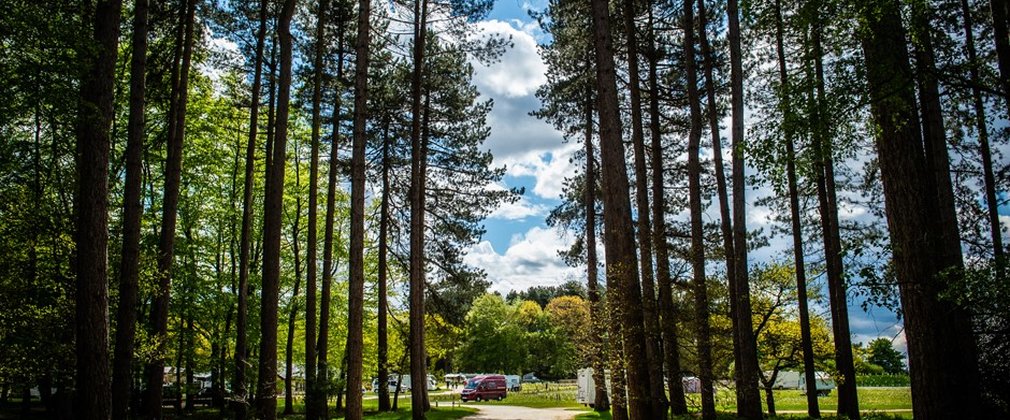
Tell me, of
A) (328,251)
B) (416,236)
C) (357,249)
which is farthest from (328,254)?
(357,249)

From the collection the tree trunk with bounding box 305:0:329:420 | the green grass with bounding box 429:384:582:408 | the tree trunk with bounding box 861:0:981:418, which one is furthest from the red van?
the tree trunk with bounding box 861:0:981:418

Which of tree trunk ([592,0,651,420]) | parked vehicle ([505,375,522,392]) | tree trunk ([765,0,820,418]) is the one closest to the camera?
tree trunk ([592,0,651,420])

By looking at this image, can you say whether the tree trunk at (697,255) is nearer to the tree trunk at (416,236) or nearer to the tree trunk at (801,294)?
the tree trunk at (801,294)

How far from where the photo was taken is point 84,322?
852 centimetres

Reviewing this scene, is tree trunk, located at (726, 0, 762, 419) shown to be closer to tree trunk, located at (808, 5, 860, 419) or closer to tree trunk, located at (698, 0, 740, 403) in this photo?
tree trunk, located at (698, 0, 740, 403)

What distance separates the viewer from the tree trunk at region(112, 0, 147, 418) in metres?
10.6

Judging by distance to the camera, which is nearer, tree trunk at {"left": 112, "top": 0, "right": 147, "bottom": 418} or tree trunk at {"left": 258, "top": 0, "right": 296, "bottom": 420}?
tree trunk at {"left": 112, "top": 0, "right": 147, "bottom": 418}

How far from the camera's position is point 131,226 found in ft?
37.5

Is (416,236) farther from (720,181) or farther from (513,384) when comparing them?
(513,384)

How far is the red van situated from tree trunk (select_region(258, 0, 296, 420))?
20853 millimetres

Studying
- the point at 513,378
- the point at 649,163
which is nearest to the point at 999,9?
the point at 649,163

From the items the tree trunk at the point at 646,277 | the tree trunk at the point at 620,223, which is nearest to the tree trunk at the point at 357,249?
the tree trunk at the point at 620,223

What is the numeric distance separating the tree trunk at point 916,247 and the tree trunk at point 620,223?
3.92 m

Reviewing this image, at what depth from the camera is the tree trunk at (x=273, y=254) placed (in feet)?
42.0
